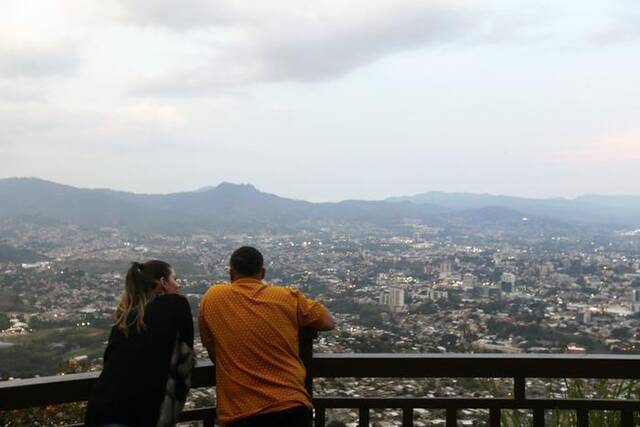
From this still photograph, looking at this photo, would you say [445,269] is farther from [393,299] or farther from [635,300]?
[393,299]

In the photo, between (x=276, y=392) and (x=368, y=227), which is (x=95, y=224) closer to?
(x=368, y=227)

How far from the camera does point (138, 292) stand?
242 cm

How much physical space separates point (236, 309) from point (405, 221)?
32.9 m

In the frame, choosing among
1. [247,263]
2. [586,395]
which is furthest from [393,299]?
[247,263]

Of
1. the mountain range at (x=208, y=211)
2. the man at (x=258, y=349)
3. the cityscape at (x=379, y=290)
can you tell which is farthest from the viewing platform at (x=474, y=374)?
the mountain range at (x=208, y=211)

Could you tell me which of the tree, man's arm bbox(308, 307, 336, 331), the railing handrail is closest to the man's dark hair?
man's arm bbox(308, 307, 336, 331)

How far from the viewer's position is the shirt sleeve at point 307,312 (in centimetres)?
251

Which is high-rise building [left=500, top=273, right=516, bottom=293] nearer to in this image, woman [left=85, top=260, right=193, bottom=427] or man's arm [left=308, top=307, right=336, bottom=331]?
man's arm [left=308, top=307, right=336, bottom=331]

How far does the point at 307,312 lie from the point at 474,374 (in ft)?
2.80

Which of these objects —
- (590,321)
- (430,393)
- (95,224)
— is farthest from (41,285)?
(95,224)

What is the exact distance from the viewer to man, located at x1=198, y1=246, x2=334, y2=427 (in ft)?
7.72

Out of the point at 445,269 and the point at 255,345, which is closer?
the point at 255,345

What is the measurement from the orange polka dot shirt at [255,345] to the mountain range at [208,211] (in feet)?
A: 83.7

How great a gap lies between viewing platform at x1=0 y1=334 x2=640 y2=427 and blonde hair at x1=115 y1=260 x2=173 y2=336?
0.44 metres
